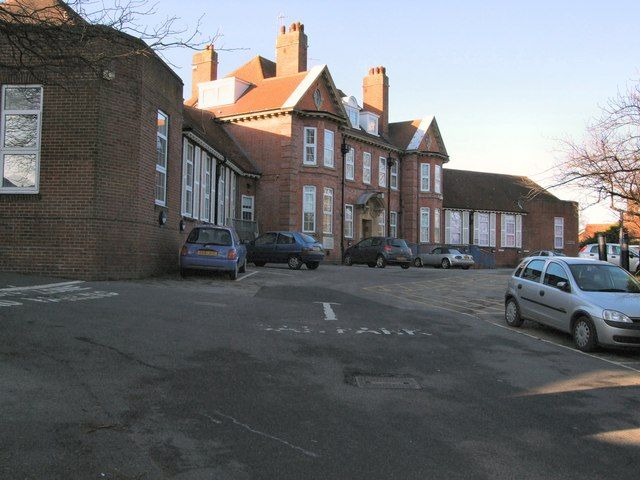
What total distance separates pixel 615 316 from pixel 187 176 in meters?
15.5

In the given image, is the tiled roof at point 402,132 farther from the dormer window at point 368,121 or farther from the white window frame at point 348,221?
the white window frame at point 348,221

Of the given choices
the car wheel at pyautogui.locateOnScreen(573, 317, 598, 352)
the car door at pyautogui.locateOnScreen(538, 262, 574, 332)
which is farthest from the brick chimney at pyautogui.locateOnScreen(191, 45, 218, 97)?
the car wheel at pyautogui.locateOnScreen(573, 317, 598, 352)

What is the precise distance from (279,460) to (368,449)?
72cm

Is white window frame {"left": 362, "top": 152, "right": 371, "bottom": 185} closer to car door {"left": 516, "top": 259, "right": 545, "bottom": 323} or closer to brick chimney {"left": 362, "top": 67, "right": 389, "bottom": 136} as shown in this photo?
brick chimney {"left": 362, "top": 67, "right": 389, "bottom": 136}

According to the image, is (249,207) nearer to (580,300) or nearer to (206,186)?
(206,186)

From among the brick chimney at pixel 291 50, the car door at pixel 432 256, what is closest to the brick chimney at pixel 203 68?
the brick chimney at pixel 291 50

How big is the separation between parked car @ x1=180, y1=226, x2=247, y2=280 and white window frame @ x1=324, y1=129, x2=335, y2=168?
18397 millimetres

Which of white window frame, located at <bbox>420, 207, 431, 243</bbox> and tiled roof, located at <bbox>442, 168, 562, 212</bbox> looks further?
tiled roof, located at <bbox>442, 168, 562, 212</bbox>

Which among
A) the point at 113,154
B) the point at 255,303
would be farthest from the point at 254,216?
the point at 255,303

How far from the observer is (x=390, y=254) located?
29.9 metres

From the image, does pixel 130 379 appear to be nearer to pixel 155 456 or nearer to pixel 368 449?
pixel 155 456

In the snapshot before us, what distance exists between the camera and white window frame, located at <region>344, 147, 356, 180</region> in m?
37.3

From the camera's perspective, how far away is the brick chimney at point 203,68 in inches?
1550

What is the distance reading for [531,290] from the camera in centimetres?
1124
